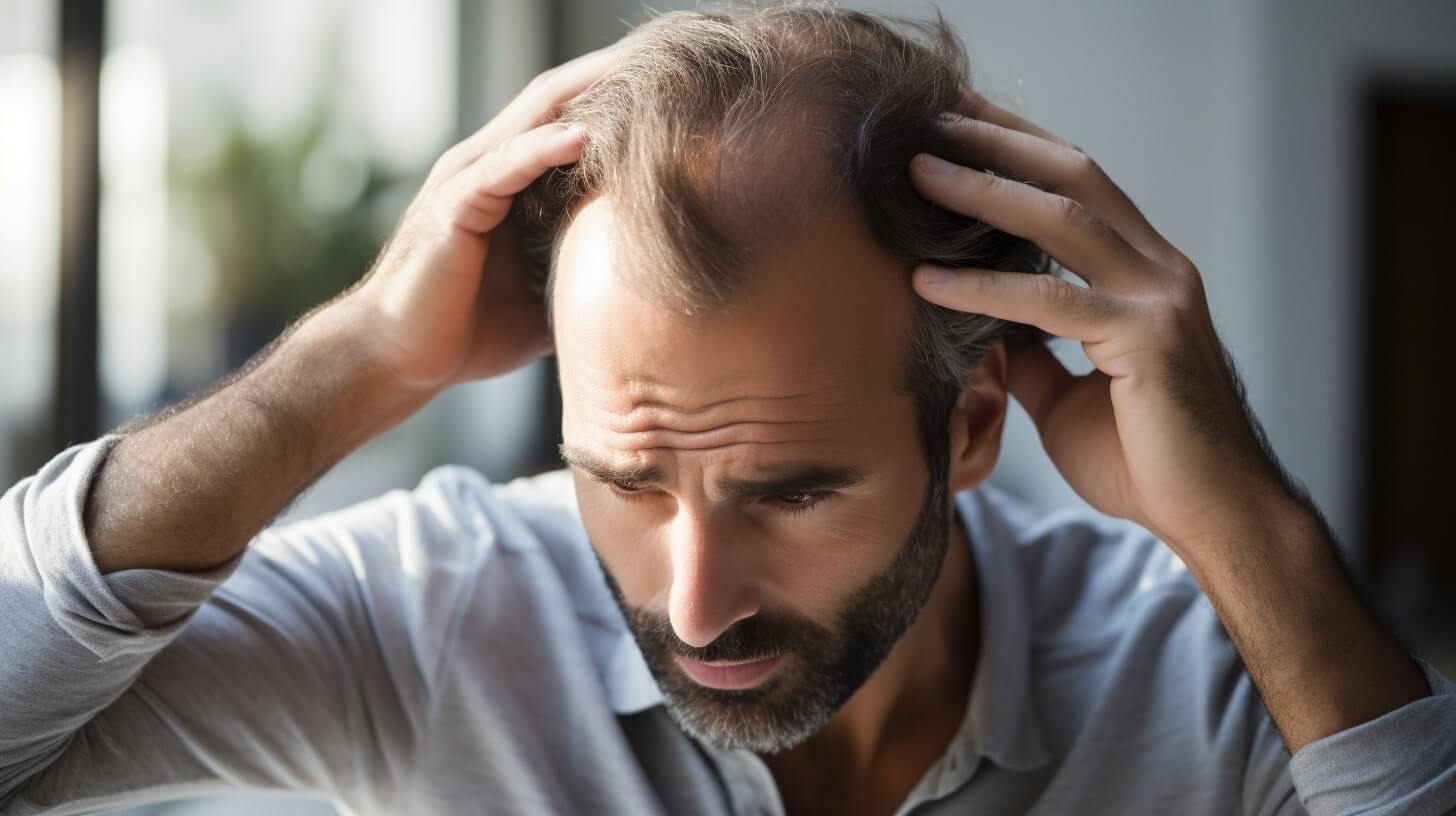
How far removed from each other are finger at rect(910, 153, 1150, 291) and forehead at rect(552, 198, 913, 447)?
0.29 ft

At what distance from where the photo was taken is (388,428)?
1.46 m

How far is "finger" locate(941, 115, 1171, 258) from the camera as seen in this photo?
1261mm

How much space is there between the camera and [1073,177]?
126 cm

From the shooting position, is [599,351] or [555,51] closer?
[599,351]

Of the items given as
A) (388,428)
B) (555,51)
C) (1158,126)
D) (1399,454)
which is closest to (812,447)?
(388,428)

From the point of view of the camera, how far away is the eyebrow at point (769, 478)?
1207 mm

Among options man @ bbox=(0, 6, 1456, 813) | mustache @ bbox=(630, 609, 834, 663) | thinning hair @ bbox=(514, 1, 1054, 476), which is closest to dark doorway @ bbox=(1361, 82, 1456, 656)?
man @ bbox=(0, 6, 1456, 813)

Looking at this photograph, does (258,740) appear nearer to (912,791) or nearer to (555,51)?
(912,791)

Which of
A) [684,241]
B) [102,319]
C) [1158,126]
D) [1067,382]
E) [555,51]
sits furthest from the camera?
[1158,126]

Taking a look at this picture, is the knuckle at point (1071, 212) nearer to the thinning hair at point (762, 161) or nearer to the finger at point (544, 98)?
the thinning hair at point (762, 161)

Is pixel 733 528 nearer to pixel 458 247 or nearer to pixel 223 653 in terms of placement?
pixel 458 247

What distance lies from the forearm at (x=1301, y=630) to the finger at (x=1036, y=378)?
0.26 metres

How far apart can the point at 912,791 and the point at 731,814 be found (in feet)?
0.63

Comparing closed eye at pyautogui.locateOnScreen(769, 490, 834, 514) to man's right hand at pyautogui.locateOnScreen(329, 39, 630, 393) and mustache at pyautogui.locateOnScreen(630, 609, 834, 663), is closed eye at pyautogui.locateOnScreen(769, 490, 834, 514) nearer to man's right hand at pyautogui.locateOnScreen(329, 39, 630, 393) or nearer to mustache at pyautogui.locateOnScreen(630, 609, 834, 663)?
mustache at pyautogui.locateOnScreen(630, 609, 834, 663)
